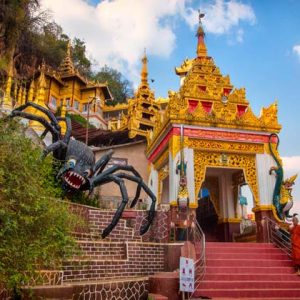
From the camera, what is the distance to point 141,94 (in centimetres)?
2967

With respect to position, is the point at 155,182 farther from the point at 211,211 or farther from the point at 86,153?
the point at 86,153

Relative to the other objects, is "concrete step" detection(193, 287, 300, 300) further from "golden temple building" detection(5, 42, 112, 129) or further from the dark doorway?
"golden temple building" detection(5, 42, 112, 129)

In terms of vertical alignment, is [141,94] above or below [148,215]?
above

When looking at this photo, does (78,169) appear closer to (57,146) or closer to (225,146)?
(57,146)

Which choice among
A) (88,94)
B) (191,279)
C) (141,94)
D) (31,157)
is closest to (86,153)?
(191,279)

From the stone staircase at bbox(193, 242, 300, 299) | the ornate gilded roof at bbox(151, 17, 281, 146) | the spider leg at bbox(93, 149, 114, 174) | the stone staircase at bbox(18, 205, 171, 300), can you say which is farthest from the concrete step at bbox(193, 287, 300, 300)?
the ornate gilded roof at bbox(151, 17, 281, 146)

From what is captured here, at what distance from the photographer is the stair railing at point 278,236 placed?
10.8m

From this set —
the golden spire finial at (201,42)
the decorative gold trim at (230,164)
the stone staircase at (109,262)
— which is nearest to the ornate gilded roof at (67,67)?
the golden spire finial at (201,42)

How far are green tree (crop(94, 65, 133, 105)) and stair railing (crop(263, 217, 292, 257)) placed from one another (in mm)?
39802

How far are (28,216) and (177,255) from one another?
235 inches

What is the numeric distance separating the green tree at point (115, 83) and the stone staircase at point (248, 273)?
134 ft

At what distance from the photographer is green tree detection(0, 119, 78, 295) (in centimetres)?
431

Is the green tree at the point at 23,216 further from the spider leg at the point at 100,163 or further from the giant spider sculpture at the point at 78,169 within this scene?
the spider leg at the point at 100,163

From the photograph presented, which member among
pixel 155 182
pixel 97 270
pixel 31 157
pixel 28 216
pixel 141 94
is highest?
pixel 141 94
